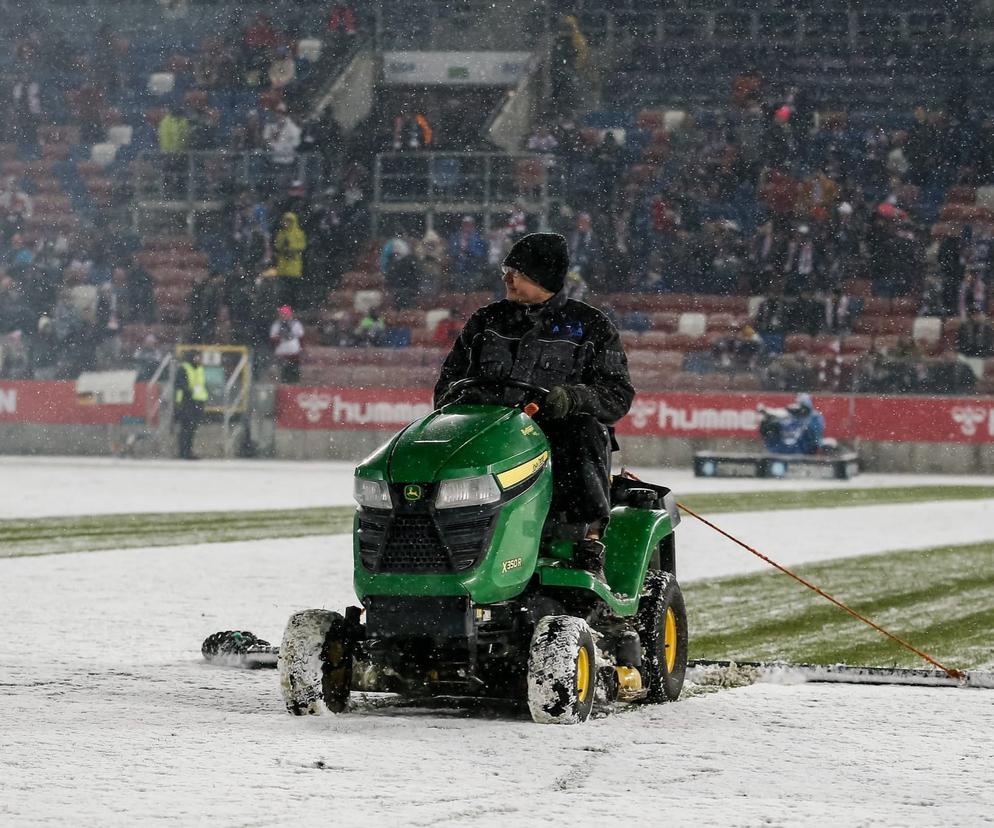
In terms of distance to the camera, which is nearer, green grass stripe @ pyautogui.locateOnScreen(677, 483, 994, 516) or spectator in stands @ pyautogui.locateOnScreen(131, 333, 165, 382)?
green grass stripe @ pyautogui.locateOnScreen(677, 483, 994, 516)

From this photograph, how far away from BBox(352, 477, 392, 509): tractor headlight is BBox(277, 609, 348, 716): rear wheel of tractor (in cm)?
42

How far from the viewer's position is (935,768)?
509 centimetres

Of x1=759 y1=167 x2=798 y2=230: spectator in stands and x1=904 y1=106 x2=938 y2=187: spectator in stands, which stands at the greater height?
x1=904 y1=106 x2=938 y2=187: spectator in stands

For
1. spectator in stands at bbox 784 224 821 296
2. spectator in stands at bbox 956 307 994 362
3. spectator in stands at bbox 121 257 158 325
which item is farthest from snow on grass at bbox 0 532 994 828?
spectator in stands at bbox 121 257 158 325

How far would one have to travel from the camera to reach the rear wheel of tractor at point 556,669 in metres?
5.50

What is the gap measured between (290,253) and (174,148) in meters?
4.13

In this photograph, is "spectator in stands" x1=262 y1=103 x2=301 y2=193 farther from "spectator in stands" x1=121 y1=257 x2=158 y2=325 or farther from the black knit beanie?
the black knit beanie

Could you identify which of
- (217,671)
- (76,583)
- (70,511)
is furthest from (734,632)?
(70,511)

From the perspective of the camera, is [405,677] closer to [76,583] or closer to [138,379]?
[76,583]

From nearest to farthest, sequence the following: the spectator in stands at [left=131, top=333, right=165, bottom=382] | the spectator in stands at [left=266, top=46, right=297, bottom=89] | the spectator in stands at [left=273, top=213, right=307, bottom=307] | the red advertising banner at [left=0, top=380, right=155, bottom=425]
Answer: the spectator in stands at [left=131, top=333, right=165, bottom=382] < the red advertising banner at [left=0, top=380, right=155, bottom=425] < the spectator in stands at [left=273, top=213, right=307, bottom=307] < the spectator in stands at [left=266, top=46, right=297, bottom=89]

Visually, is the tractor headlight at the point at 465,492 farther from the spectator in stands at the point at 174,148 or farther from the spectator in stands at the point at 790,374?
the spectator in stands at the point at 174,148

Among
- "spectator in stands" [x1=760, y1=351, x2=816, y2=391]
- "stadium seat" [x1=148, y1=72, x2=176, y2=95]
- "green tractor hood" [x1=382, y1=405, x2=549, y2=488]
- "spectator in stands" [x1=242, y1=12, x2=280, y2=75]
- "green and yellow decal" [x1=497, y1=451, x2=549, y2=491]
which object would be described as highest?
"spectator in stands" [x1=242, y1=12, x2=280, y2=75]

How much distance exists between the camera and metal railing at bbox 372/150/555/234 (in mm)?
31297

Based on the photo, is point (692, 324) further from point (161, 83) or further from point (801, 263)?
point (161, 83)
